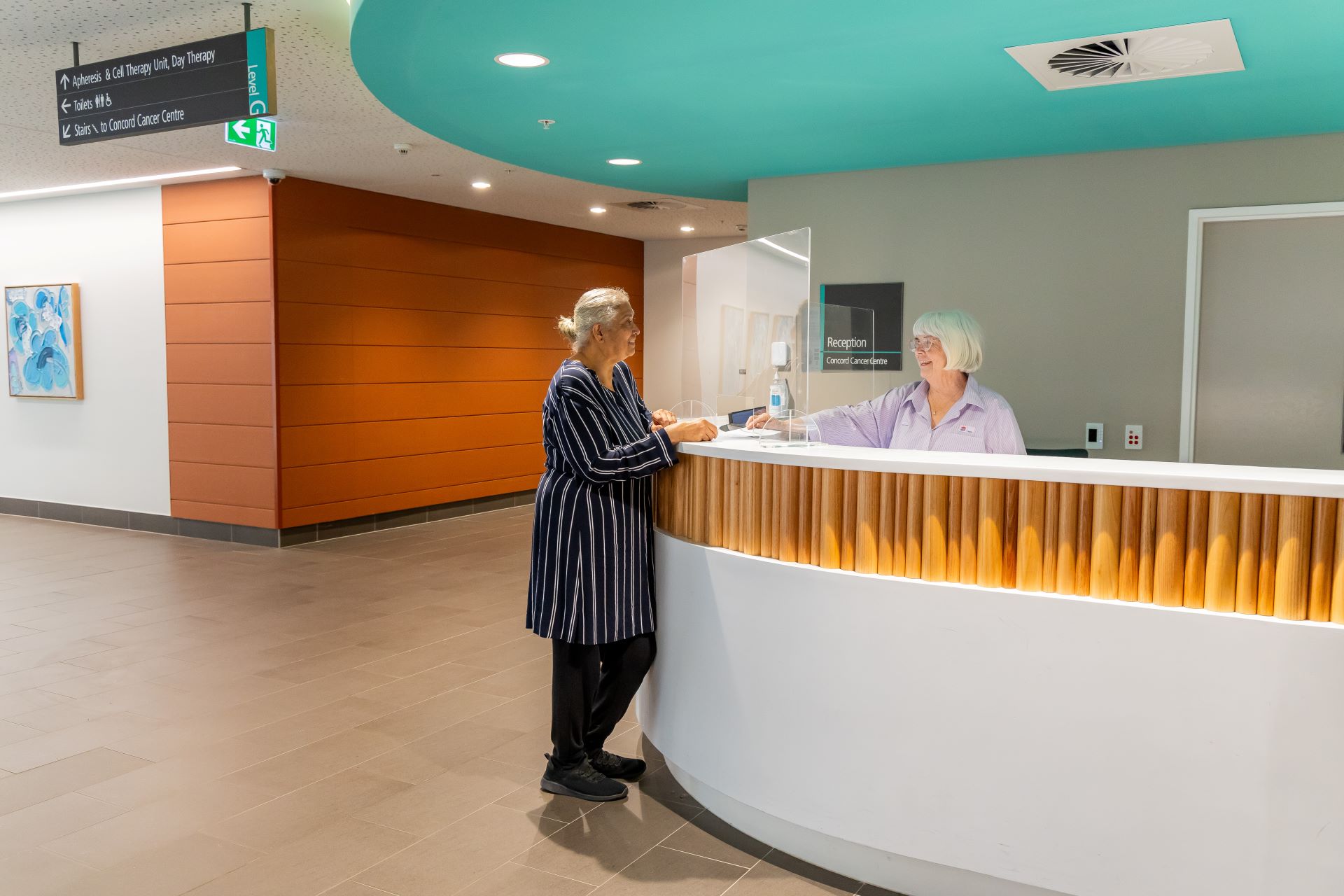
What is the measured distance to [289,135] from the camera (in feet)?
21.5

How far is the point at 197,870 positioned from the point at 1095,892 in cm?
255

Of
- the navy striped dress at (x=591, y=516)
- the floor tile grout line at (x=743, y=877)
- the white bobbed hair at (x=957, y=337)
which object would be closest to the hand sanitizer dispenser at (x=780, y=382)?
the navy striped dress at (x=591, y=516)

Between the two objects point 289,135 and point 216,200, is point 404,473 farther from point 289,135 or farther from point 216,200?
point 289,135

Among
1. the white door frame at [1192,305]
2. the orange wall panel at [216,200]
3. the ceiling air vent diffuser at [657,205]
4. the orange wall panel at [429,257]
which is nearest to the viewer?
the white door frame at [1192,305]

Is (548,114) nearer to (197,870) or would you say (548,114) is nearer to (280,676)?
(280,676)

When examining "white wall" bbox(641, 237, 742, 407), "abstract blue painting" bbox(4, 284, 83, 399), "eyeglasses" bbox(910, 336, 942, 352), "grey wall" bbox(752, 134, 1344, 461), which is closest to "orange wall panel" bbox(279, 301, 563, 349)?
"white wall" bbox(641, 237, 742, 407)

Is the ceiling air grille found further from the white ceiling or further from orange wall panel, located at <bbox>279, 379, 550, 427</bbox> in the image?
orange wall panel, located at <bbox>279, 379, 550, 427</bbox>

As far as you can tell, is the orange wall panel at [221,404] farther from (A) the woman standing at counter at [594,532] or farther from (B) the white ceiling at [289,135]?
(A) the woman standing at counter at [594,532]

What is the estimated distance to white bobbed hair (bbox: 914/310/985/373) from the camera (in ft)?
12.5

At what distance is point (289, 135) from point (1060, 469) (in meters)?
5.77

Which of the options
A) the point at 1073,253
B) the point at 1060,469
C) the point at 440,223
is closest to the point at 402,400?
the point at 440,223

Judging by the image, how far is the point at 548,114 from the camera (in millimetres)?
4629

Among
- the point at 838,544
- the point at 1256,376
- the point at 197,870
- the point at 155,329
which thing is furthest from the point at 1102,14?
the point at 155,329

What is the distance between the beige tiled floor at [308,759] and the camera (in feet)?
9.76
